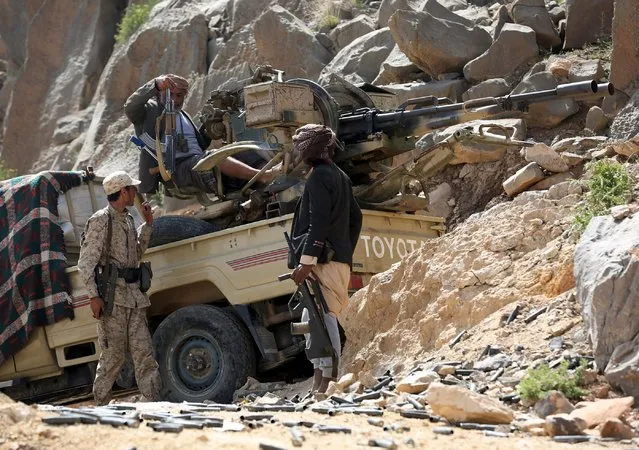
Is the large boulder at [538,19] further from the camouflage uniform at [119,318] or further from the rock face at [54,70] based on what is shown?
the rock face at [54,70]

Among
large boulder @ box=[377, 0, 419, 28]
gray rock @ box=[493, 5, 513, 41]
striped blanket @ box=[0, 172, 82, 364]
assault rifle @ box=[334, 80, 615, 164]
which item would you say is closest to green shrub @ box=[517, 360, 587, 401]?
assault rifle @ box=[334, 80, 615, 164]

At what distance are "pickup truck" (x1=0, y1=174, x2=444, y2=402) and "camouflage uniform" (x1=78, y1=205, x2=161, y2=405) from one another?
48cm

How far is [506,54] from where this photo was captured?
51.3 feet

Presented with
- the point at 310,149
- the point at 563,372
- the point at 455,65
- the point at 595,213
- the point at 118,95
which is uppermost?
the point at 118,95

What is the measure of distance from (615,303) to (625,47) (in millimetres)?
7418

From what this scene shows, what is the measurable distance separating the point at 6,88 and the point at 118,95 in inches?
190

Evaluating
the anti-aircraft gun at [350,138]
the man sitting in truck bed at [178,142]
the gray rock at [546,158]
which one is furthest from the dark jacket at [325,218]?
the gray rock at [546,158]

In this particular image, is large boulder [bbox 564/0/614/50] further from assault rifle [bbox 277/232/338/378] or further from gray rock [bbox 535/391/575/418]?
gray rock [bbox 535/391/575/418]

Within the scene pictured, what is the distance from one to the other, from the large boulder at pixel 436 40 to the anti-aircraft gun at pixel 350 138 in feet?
16.5

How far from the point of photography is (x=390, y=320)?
9195 millimetres

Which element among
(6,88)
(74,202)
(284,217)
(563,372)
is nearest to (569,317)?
(563,372)

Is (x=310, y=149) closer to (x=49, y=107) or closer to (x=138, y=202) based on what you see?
(x=138, y=202)

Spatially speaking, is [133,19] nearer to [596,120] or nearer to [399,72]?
[399,72]

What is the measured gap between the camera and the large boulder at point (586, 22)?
49.8 feet
